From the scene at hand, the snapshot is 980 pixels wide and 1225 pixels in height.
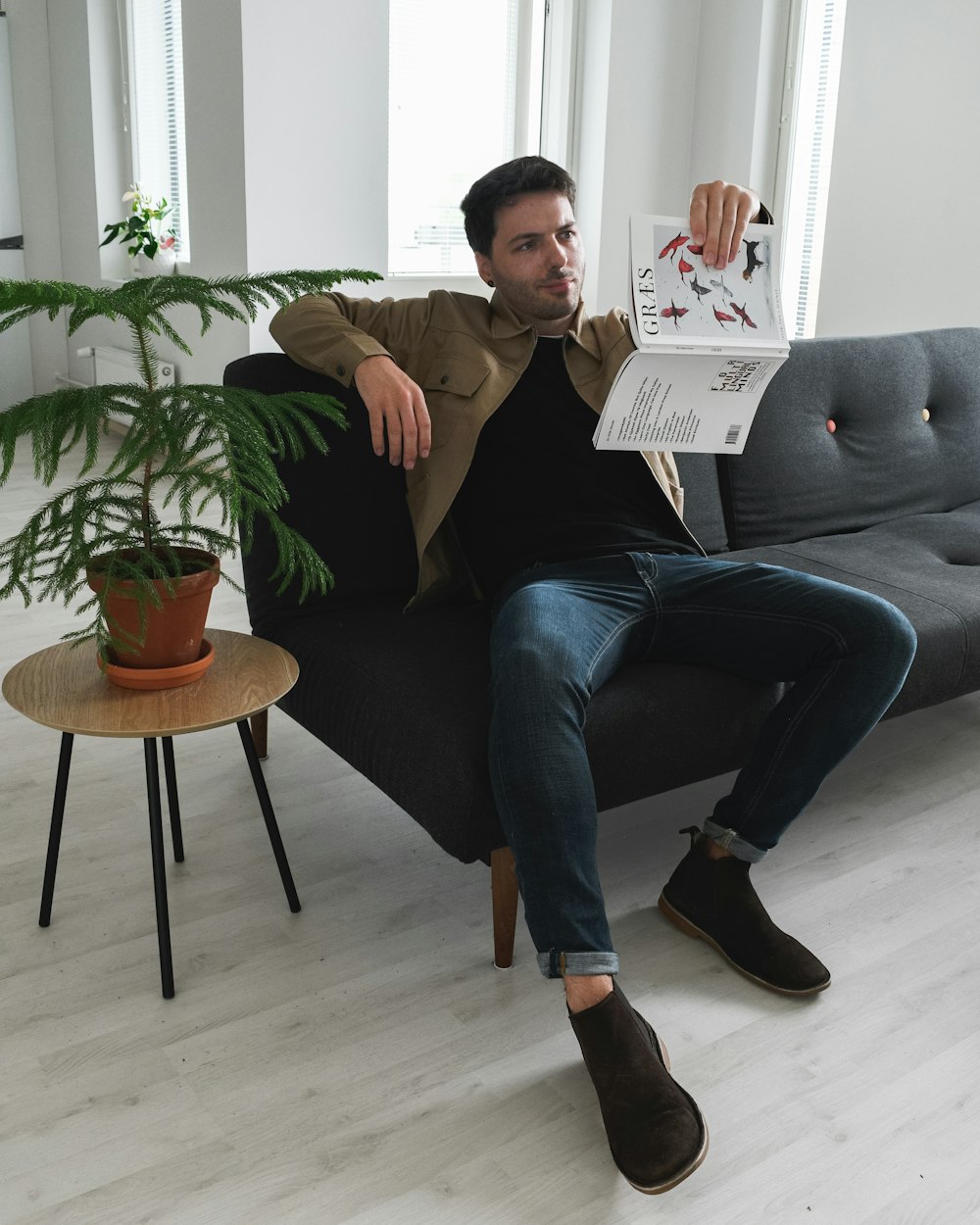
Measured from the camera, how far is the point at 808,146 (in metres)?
4.43

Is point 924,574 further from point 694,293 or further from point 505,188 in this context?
point 505,188

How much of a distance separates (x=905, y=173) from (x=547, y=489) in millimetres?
2721

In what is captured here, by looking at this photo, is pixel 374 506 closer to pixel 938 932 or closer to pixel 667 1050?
pixel 667 1050

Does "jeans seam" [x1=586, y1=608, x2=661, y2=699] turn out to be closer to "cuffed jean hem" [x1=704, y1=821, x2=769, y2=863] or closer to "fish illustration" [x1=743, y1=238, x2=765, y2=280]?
"cuffed jean hem" [x1=704, y1=821, x2=769, y2=863]

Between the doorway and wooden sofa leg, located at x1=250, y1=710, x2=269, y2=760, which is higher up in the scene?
the doorway

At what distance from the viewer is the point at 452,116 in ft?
15.6

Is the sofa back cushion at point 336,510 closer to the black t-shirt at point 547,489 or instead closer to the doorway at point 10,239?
the black t-shirt at point 547,489

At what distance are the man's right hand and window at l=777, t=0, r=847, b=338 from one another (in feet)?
9.82

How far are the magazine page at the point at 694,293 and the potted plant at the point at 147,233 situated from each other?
3731 mm

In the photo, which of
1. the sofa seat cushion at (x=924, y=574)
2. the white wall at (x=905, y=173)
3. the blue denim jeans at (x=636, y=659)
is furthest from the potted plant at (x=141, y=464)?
the white wall at (x=905, y=173)

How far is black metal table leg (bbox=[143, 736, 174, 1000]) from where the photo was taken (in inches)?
60.2

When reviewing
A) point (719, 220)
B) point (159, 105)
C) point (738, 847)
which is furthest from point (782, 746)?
point (159, 105)

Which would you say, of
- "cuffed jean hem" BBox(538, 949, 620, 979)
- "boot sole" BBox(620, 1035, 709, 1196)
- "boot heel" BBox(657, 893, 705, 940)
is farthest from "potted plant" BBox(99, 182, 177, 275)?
"boot sole" BBox(620, 1035, 709, 1196)

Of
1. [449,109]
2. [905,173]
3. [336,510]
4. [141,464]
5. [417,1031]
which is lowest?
[417,1031]
